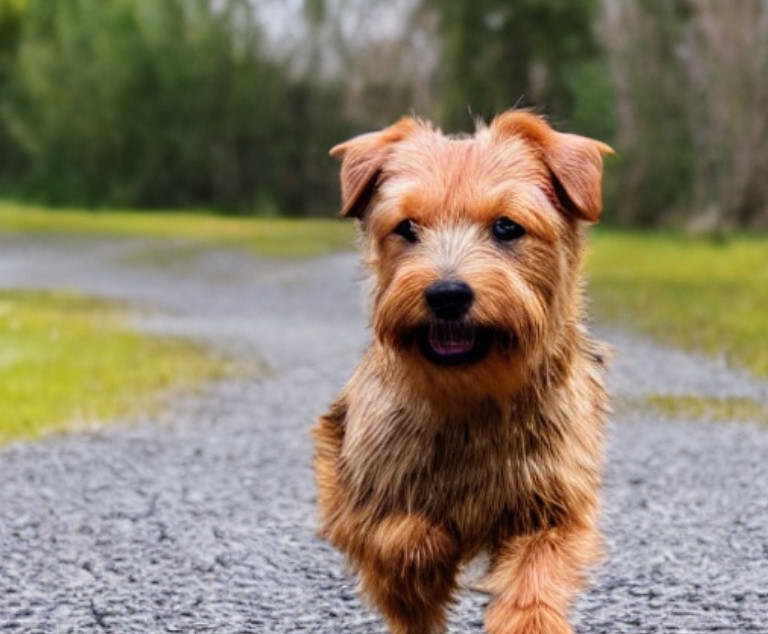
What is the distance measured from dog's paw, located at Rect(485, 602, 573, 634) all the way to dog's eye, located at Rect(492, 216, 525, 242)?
1.07m

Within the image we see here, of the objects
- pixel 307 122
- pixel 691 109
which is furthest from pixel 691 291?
pixel 307 122

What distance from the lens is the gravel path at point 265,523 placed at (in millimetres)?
5621

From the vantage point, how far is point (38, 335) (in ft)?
51.5

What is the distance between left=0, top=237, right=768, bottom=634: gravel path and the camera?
562 cm

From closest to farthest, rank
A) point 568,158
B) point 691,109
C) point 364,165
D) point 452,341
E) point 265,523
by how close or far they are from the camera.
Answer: point 452,341
point 568,158
point 364,165
point 265,523
point 691,109

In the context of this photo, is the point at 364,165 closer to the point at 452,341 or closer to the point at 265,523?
the point at 452,341

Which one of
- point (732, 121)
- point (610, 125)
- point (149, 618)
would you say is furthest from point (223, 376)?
point (610, 125)

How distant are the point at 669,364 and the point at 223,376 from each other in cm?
385

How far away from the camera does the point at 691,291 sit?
63.6 ft

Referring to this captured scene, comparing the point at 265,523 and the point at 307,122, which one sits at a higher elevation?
the point at 265,523

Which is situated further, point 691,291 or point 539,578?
point 691,291

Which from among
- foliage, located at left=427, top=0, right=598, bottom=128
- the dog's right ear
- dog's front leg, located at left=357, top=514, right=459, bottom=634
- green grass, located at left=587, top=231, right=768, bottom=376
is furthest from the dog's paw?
foliage, located at left=427, top=0, right=598, bottom=128

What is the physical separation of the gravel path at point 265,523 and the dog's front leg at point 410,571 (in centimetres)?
72

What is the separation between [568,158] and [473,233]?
0.52 metres
